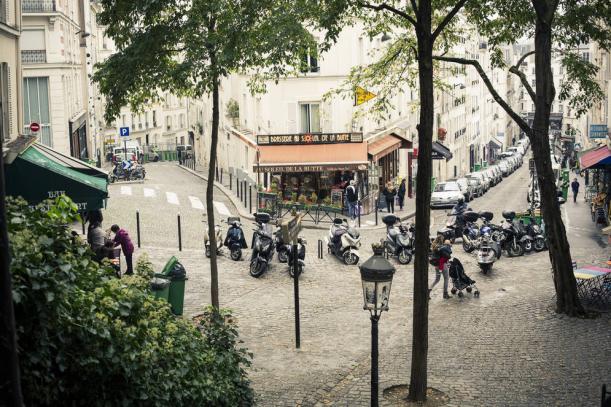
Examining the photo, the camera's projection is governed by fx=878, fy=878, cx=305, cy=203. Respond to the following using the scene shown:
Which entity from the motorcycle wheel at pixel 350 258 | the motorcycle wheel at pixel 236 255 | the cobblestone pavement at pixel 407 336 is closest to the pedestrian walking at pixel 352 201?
the cobblestone pavement at pixel 407 336

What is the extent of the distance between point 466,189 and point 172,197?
645 inches

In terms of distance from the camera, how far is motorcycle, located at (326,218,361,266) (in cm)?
2391

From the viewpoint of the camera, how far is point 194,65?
15008 millimetres

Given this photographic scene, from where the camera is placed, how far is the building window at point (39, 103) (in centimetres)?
3503

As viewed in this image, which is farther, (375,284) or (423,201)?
(423,201)

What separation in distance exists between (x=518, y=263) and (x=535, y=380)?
10.6 m

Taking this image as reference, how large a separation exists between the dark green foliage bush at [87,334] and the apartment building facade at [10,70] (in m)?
11.7

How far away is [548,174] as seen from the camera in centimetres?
1809

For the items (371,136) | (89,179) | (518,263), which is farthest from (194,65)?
(371,136)

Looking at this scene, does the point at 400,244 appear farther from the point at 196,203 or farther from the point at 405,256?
the point at 196,203

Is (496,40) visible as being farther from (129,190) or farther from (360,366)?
(129,190)

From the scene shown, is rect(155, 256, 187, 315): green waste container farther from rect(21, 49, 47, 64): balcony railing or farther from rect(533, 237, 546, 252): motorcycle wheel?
rect(21, 49, 47, 64): balcony railing

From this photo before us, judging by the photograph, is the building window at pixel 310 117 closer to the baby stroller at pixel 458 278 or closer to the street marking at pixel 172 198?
the street marking at pixel 172 198

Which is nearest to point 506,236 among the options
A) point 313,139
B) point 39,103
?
point 313,139
